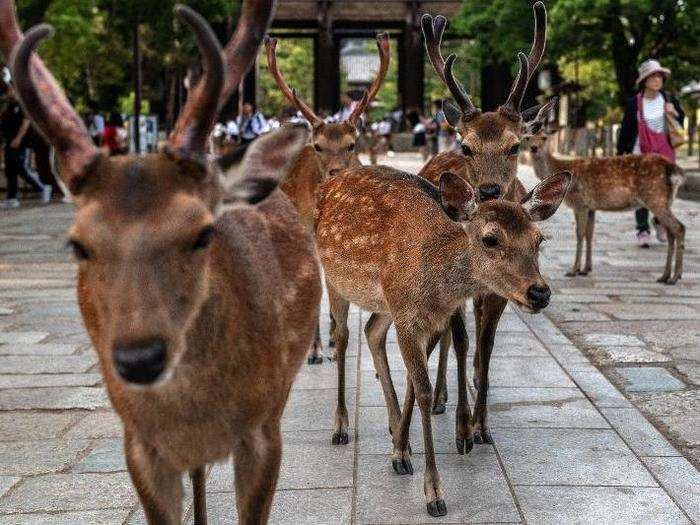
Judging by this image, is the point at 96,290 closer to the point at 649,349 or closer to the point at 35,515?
the point at 35,515

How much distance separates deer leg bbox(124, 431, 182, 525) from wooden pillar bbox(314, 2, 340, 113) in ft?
149

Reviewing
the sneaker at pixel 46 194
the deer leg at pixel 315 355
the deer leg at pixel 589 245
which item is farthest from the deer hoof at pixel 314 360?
the sneaker at pixel 46 194

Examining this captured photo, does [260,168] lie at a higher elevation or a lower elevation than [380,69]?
higher

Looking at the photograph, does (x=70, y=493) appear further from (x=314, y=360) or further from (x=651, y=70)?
(x=651, y=70)

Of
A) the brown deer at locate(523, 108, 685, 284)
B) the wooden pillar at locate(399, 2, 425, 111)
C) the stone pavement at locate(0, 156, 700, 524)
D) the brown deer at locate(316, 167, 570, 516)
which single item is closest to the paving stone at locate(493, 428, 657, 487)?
the stone pavement at locate(0, 156, 700, 524)

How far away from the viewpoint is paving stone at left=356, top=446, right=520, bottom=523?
164 inches

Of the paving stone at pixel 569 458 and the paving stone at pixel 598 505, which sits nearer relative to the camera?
the paving stone at pixel 598 505

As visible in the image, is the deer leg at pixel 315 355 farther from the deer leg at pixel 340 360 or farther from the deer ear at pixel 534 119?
the deer ear at pixel 534 119

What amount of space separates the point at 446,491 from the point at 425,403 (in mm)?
382

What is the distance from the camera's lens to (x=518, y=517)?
161 inches

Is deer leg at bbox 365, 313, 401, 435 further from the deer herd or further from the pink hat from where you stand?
the pink hat

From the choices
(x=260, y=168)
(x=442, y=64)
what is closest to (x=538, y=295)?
(x=260, y=168)

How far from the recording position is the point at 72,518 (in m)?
4.12

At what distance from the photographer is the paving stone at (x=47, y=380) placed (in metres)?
6.21
